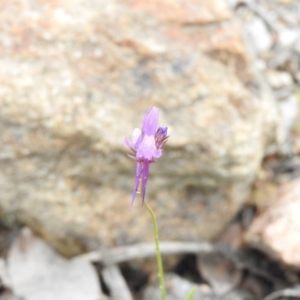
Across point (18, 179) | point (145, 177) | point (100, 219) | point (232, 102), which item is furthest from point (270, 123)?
point (145, 177)

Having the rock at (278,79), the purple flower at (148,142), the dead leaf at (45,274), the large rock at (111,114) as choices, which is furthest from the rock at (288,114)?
the purple flower at (148,142)

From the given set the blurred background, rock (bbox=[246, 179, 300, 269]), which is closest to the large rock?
the blurred background

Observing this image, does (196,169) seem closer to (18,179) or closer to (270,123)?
(270,123)

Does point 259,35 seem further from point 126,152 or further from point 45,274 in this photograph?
point 45,274

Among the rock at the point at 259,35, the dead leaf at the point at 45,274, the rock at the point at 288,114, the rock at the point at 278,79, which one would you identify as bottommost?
the dead leaf at the point at 45,274

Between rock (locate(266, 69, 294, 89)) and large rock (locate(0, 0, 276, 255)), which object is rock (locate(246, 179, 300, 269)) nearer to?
large rock (locate(0, 0, 276, 255))

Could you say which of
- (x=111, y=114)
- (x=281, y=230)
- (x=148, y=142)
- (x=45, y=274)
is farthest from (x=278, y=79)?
(x=148, y=142)

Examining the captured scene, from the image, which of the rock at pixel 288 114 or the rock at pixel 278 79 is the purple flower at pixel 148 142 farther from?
the rock at pixel 278 79
